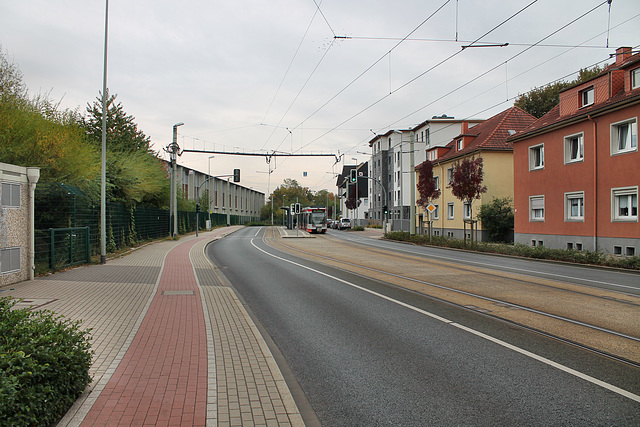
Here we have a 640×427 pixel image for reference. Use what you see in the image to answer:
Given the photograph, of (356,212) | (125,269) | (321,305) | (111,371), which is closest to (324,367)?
(111,371)

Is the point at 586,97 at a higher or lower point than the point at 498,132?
lower

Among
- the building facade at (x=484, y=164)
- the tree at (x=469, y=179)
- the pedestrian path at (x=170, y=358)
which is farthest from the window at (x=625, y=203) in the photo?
the pedestrian path at (x=170, y=358)

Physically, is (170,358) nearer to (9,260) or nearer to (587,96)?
(9,260)

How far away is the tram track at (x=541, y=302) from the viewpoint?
661cm

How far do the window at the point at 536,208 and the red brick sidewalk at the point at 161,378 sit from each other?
24.3 metres

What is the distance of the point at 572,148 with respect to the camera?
24.7 meters

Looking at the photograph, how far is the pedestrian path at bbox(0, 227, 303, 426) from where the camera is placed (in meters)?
3.97

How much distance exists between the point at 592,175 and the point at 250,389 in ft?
75.7

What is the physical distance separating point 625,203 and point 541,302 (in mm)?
14859

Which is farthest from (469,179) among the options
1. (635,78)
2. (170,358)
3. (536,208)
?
(170,358)

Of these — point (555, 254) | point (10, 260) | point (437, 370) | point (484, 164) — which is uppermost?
point (484, 164)

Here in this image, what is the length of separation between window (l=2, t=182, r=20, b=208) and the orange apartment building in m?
22.7

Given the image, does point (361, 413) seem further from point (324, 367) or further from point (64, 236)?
point (64, 236)

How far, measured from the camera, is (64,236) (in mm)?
14461
